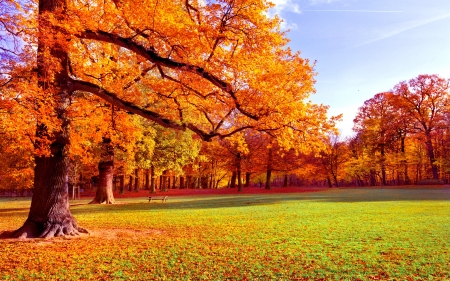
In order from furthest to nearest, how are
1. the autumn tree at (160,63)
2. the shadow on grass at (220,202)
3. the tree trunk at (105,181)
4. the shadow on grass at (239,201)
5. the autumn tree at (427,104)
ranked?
the autumn tree at (427,104), the tree trunk at (105,181), the shadow on grass at (239,201), the shadow on grass at (220,202), the autumn tree at (160,63)

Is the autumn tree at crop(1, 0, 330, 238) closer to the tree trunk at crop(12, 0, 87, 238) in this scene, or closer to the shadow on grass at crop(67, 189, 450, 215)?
the tree trunk at crop(12, 0, 87, 238)

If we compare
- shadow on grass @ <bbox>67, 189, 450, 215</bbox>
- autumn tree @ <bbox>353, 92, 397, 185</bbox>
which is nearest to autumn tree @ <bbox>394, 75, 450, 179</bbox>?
autumn tree @ <bbox>353, 92, 397, 185</bbox>

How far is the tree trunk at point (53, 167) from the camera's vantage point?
9523mm

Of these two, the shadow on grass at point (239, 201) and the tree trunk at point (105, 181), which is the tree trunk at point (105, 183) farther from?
the shadow on grass at point (239, 201)

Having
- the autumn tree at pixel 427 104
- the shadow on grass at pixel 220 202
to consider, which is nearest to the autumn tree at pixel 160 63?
the shadow on grass at pixel 220 202

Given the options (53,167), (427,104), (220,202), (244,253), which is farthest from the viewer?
(427,104)

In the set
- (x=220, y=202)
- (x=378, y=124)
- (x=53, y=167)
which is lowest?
(x=220, y=202)

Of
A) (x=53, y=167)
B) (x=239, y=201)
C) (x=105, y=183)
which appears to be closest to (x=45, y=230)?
(x=53, y=167)

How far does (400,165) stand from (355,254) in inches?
1943

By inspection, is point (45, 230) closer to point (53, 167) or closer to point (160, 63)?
point (53, 167)

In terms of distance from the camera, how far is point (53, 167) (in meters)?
10.0

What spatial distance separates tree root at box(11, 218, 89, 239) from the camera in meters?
9.45

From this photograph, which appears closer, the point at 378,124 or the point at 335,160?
the point at 378,124

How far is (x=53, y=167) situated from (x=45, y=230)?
5.90 ft
